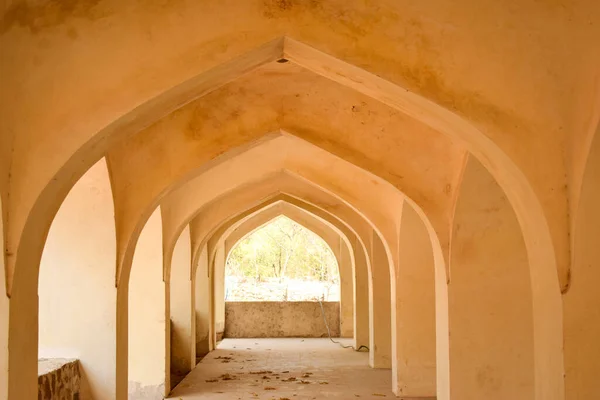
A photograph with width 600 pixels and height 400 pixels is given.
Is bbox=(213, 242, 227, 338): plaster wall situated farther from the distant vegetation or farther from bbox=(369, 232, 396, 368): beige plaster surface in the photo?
the distant vegetation

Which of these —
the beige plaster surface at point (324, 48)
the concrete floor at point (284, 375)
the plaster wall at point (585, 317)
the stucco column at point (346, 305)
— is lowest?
the concrete floor at point (284, 375)

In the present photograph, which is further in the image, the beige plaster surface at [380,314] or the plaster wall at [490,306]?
the beige plaster surface at [380,314]

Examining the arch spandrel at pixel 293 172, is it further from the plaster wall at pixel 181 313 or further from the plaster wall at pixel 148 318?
the plaster wall at pixel 181 313

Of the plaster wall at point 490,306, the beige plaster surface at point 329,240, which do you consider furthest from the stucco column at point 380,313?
the plaster wall at point 490,306

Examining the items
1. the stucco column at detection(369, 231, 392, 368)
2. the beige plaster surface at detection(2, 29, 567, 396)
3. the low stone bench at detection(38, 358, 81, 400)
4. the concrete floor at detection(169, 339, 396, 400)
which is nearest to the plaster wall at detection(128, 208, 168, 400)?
the concrete floor at detection(169, 339, 396, 400)

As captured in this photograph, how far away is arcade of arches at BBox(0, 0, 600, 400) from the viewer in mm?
4078

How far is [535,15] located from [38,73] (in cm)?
290

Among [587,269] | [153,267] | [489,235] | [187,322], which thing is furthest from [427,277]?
[587,269]

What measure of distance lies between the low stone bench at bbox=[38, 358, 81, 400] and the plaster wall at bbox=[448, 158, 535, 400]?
3.38 m

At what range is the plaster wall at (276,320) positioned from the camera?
17.1 meters

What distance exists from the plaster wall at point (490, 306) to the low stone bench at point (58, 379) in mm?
3377

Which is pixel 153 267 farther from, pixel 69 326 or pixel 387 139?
pixel 387 139

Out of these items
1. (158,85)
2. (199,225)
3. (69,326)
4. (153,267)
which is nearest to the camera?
(158,85)

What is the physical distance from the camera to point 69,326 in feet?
21.7
